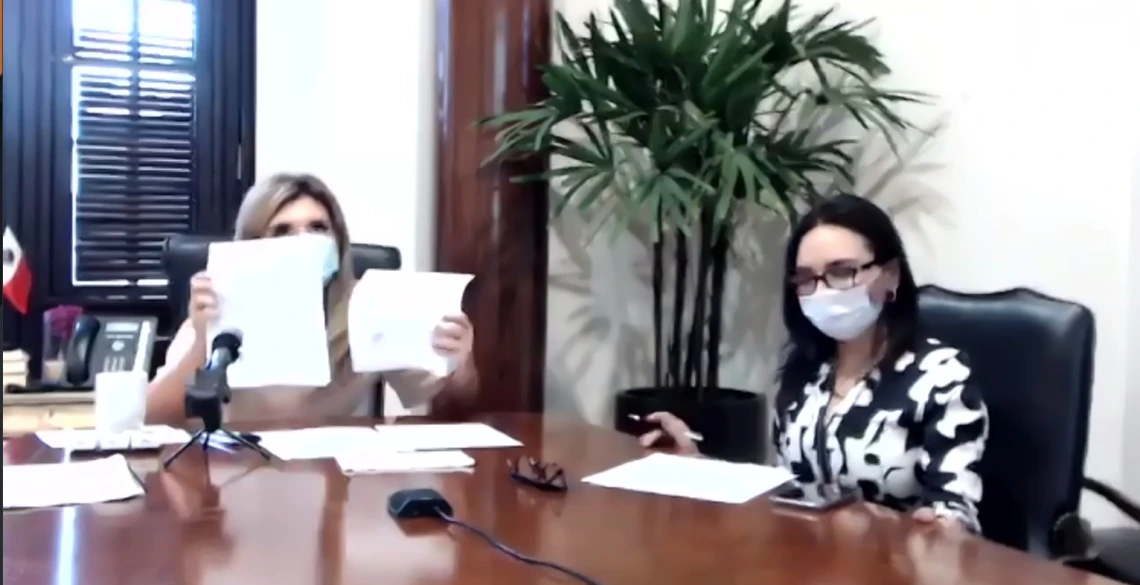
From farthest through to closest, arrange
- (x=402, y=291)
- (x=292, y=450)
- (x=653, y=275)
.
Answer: (x=653, y=275)
(x=402, y=291)
(x=292, y=450)

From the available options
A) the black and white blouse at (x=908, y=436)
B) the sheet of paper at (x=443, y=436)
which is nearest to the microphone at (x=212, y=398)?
the sheet of paper at (x=443, y=436)

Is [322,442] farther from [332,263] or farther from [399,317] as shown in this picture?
[332,263]

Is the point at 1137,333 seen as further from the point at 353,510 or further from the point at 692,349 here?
the point at 353,510

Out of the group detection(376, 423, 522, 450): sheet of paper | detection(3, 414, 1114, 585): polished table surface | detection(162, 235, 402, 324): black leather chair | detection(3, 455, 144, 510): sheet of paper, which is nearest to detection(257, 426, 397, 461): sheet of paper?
detection(376, 423, 522, 450): sheet of paper

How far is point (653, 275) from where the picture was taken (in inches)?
116

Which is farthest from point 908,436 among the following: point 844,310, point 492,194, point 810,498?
point 492,194

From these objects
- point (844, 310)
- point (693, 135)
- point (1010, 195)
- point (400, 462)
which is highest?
point (693, 135)

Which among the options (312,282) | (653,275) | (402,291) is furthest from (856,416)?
(653,275)

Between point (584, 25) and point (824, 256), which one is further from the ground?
point (584, 25)

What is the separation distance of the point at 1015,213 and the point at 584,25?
122cm

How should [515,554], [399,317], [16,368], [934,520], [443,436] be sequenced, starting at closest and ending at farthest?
[515,554] → [934,520] → [443,436] → [399,317] → [16,368]

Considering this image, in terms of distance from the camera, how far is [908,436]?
1682 millimetres

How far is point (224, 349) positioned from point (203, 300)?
7.9 inches

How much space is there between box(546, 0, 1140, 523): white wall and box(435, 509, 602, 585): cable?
1731 mm
